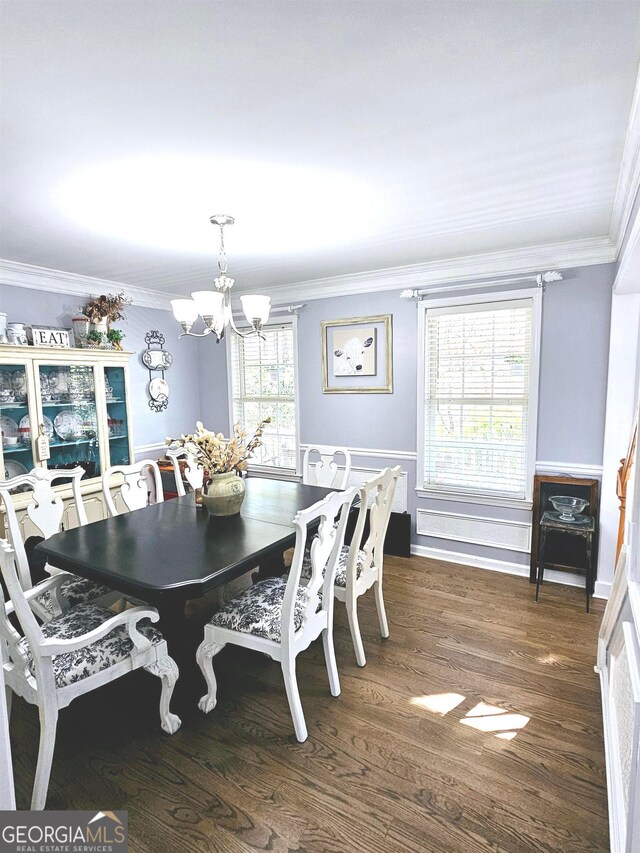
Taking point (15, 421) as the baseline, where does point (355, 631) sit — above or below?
below

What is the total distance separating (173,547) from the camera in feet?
7.14

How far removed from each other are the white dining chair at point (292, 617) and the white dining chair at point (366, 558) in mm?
209

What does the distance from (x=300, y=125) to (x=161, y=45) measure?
21.5 inches

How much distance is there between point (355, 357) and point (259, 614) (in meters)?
2.65

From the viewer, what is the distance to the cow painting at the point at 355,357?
161 inches

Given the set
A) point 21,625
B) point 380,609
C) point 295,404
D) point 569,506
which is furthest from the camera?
point 295,404

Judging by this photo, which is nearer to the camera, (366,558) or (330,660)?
(330,660)

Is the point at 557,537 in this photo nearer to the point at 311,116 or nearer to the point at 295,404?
the point at 295,404

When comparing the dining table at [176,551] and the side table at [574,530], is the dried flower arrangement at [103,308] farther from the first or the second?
the side table at [574,530]

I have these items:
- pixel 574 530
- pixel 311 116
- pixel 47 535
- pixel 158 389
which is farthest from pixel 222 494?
pixel 158 389

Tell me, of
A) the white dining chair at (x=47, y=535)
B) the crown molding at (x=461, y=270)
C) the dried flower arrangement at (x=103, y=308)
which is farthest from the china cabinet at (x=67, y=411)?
the crown molding at (x=461, y=270)

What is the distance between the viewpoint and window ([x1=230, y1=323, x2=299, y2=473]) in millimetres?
4621

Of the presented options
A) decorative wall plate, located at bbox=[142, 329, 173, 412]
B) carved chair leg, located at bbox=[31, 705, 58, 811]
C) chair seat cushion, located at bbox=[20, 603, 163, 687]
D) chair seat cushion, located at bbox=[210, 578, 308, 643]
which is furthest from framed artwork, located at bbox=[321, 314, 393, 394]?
carved chair leg, located at bbox=[31, 705, 58, 811]

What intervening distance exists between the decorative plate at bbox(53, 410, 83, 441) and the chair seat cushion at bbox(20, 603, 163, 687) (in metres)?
1.98
